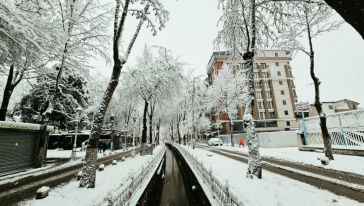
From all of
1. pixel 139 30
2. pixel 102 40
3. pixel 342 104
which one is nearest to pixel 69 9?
pixel 102 40

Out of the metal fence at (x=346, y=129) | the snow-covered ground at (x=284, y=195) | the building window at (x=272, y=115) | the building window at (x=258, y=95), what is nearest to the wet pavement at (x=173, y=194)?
the snow-covered ground at (x=284, y=195)

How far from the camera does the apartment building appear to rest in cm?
5950

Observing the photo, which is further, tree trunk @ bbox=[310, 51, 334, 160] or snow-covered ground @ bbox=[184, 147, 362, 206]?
tree trunk @ bbox=[310, 51, 334, 160]

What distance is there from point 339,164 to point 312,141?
8856 mm

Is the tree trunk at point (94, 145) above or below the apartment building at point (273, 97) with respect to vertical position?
below

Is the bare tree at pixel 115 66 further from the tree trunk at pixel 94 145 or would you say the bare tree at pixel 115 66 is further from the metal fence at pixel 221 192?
the metal fence at pixel 221 192

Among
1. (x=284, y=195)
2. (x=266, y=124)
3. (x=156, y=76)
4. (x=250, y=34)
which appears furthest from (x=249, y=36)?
(x=266, y=124)

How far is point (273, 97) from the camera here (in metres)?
62.0

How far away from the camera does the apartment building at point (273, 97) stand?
195ft

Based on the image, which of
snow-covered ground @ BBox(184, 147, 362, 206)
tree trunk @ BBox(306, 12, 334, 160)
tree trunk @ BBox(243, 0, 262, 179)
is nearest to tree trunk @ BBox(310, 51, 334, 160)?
tree trunk @ BBox(306, 12, 334, 160)

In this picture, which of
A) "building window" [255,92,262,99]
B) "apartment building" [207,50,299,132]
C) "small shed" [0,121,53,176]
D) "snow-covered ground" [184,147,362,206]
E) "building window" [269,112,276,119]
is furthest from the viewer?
"building window" [255,92,262,99]

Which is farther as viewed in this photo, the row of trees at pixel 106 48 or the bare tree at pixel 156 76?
the bare tree at pixel 156 76

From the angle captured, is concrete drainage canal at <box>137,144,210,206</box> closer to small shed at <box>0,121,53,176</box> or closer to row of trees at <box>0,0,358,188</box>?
row of trees at <box>0,0,358,188</box>

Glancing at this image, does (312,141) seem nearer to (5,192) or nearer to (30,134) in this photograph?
(5,192)
